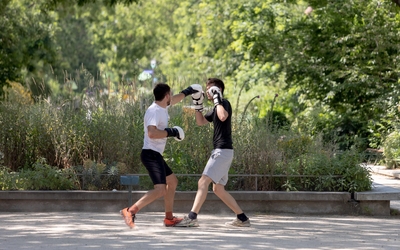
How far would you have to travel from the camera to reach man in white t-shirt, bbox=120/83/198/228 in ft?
28.8

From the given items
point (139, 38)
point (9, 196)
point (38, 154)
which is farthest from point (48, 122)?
point (139, 38)

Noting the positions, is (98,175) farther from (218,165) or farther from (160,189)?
(218,165)

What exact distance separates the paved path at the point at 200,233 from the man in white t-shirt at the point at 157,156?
8.3 inches

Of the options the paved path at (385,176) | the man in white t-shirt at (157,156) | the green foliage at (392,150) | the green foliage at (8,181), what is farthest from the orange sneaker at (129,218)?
the green foliage at (392,150)

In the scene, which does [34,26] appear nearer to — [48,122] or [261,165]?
[48,122]

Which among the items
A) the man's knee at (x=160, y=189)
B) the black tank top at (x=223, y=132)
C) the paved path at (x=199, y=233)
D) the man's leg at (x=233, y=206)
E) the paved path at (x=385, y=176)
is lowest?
the paved path at (x=199, y=233)

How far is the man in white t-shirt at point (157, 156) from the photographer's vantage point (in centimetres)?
878

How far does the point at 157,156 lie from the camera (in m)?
8.92

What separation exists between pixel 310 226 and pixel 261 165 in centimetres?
189

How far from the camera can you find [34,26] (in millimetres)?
23719

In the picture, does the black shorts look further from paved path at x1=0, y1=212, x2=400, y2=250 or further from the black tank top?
the black tank top

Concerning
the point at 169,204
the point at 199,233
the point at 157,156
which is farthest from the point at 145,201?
the point at 199,233

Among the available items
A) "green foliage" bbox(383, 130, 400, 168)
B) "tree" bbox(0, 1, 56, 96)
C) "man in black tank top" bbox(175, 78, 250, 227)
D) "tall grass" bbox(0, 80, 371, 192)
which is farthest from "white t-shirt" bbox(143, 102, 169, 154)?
"tree" bbox(0, 1, 56, 96)

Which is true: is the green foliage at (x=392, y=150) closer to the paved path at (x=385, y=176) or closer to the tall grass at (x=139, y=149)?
→ the paved path at (x=385, y=176)
